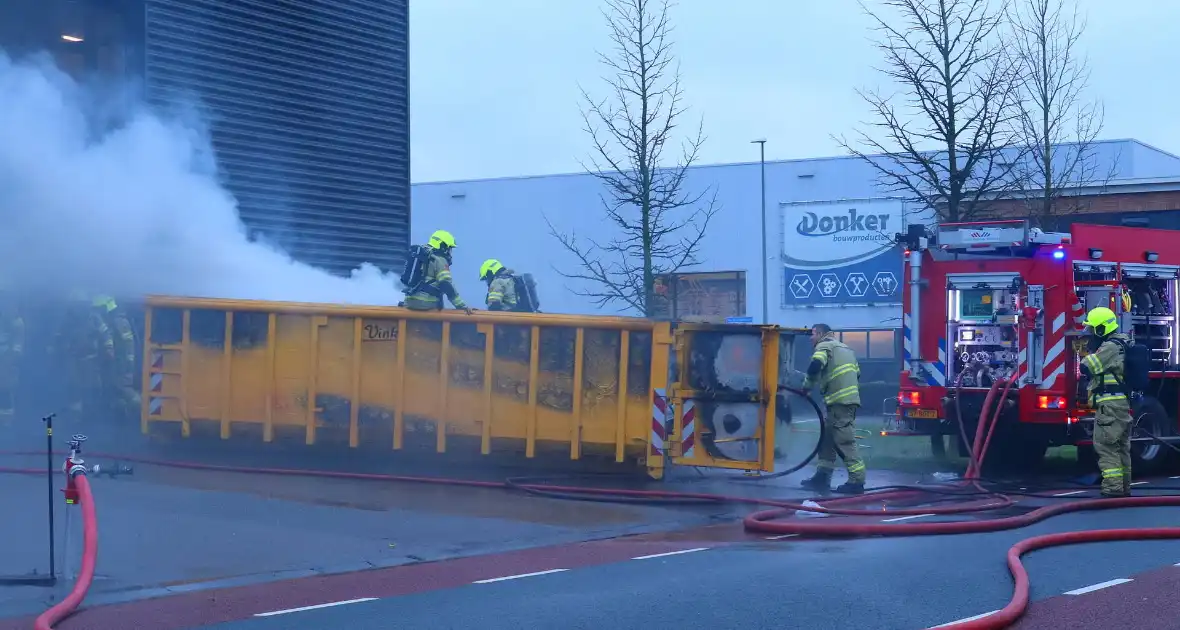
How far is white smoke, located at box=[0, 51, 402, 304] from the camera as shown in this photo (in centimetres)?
1307

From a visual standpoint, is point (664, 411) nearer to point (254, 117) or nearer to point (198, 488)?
point (198, 488)

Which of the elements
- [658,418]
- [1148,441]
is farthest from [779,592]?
[1148,441]

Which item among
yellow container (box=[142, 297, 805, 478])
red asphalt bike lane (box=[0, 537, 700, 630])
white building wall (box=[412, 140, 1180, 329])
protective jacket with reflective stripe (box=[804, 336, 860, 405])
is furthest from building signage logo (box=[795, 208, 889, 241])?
red asphalt bike lane (box=[0, 537, 700, 630])

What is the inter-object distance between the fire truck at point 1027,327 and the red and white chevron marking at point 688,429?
3094 mm

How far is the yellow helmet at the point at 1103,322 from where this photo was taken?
1164 cm

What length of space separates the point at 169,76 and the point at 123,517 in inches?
264

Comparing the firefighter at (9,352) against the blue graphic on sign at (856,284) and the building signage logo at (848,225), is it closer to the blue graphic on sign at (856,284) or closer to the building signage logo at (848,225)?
the building signage logo at (848,225)

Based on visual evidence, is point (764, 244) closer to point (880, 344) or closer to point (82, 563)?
point (880, 344)

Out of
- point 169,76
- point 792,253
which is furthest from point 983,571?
point 792,253

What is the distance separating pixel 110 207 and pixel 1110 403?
10.6m

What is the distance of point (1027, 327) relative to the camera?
1287cm

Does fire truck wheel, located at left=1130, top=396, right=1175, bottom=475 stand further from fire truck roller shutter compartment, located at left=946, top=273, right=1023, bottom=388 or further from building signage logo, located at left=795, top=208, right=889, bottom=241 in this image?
building signage logo, located at left=795, top=208, right=889, bottom=241

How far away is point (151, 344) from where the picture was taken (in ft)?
42.0

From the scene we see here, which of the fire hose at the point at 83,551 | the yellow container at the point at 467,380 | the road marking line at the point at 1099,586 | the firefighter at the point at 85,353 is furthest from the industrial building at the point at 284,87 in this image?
the road marking line at the point at 1099,586
